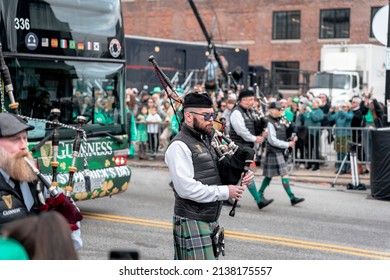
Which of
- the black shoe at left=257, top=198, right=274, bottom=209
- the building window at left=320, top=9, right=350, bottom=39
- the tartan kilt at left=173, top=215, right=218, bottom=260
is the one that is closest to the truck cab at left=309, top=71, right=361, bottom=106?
the building window at left=320, top=9, right=350, bottom=39

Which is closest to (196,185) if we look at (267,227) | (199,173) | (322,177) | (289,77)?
(199,173)

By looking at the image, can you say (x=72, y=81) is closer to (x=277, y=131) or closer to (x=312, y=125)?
(x=277, y=131)

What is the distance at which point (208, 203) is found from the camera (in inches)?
227

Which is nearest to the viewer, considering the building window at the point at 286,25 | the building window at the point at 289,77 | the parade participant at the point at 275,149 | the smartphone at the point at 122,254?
the smartphone at the point at 122,254

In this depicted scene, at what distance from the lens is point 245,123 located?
11.9 m

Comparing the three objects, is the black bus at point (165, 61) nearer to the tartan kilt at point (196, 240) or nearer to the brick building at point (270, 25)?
the brick building at point (270, 25)

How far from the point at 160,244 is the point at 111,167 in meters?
1.92

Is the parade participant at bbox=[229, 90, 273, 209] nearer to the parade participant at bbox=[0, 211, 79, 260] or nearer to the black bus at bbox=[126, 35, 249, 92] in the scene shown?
the parade participant at bbox=[0, 211, 79, 260]

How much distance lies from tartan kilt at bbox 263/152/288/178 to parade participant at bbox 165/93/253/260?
6499 millimetres

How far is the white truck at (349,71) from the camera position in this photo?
31406 millimetres

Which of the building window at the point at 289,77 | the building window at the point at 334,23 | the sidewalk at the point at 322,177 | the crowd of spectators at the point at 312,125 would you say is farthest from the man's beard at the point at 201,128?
the building window at the point at 334,23

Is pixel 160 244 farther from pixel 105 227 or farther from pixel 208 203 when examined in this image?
pixel 208 203

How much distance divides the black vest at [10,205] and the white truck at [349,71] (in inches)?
1067

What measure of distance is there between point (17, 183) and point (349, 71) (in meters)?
28.9
